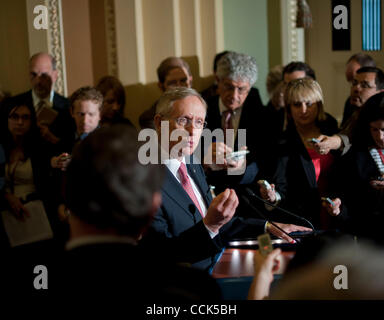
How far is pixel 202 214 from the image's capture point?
2404 millimetres

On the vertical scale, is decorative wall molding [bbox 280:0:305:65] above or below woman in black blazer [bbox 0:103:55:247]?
above

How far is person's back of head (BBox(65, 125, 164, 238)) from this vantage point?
127 centimetres

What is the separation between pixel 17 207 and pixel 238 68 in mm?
1752

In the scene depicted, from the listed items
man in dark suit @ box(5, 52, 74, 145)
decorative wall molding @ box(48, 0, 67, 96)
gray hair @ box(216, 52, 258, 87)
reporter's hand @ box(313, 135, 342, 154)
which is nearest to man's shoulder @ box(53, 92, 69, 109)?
man in dark suit @ box(5, 52, 74, 145)

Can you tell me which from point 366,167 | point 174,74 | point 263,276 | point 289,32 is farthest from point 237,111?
point 263,276

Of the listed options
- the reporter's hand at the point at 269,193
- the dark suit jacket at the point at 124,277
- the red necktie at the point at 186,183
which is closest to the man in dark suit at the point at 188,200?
the red necktie at the point at 186,183

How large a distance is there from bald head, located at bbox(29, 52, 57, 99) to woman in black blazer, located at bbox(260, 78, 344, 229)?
5.79 ft

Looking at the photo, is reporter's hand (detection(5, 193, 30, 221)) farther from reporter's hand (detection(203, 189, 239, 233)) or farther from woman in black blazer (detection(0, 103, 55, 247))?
reporter's hand (detection(203, 189, 239, 233))

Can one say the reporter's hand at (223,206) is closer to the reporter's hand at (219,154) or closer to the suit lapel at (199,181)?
the suit lapel at (199,181)

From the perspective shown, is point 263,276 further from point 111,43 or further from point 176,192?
point 111,43

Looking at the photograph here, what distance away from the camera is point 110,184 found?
1.27m
